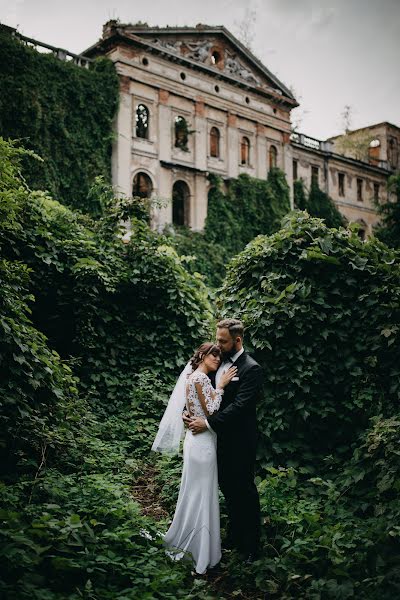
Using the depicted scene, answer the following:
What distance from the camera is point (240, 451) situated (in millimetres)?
4988

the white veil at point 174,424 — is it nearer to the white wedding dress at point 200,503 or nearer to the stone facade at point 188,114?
the white wedding dress at point 200,503

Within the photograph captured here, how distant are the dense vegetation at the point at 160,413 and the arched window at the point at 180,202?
1580 cm

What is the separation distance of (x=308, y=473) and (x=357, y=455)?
786 millimetres

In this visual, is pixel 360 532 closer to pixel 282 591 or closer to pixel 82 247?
pixel 282 591

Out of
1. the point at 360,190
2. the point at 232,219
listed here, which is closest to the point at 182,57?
the point at 232,219

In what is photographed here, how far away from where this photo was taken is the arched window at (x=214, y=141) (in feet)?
88.3

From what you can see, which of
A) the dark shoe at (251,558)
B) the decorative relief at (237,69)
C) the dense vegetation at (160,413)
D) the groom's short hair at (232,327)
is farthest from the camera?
the decorative relief at (237,69)

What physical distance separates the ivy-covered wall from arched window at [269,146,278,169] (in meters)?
10.8

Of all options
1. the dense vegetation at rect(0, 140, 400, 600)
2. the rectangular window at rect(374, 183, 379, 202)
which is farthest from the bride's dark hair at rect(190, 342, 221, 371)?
the rectangular window at rect(374, 183, 379, 202)

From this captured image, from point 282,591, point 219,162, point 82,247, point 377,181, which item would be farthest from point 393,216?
point 282,591

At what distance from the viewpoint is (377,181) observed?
39.1 m

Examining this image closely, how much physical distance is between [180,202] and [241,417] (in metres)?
21.5

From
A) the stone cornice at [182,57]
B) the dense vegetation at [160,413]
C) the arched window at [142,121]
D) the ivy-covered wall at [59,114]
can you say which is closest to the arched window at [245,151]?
the stone cornice at [182,57]

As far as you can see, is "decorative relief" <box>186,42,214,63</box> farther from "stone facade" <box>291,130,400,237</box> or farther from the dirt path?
the dirt path
